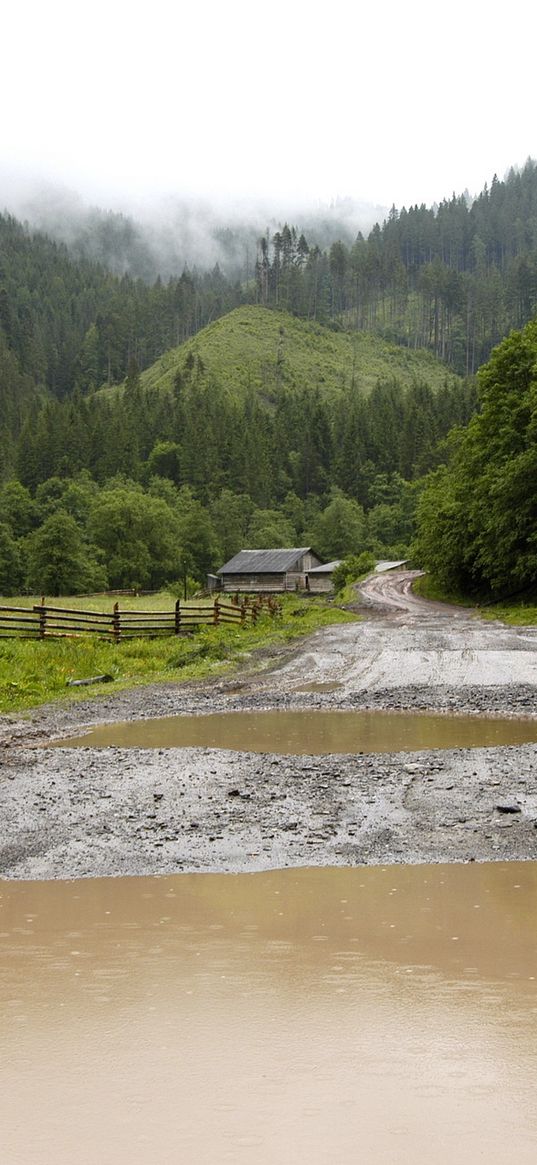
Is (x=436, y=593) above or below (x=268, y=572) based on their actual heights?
below

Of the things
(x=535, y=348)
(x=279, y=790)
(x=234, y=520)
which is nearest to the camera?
(x=279, y=790)

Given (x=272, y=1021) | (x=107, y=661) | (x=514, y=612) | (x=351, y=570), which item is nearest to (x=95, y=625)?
(x=107, y=661)

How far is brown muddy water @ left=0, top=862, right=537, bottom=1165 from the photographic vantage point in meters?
4.10

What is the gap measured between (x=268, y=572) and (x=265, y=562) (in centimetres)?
184

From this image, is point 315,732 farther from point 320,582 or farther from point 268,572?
point 320,582

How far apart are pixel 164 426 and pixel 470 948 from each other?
494ft

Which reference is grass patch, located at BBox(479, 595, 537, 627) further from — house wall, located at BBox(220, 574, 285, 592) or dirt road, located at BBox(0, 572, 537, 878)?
house wall, located at BBox(220, 574, 285, 592)

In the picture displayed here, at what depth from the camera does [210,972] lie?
5.94m

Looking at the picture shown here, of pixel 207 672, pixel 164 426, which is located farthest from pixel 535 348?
pixel 164 426

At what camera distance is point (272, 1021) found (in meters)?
5.23

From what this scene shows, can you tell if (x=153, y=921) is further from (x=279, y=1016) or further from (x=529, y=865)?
(x=529, y=865)

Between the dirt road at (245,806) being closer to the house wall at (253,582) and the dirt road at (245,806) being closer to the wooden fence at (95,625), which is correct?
the wooden fence at (95,625)

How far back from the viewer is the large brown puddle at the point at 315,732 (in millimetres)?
13875

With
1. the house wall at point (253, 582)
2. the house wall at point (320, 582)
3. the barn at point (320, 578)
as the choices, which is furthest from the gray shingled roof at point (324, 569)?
the house wall at point (253, 582)
